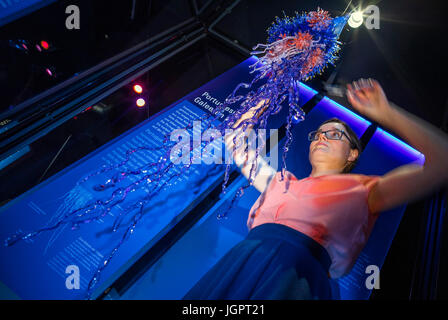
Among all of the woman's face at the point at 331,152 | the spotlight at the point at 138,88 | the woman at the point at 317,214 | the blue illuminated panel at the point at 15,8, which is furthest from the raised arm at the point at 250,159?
the blue illuminated panel at the point at 15,8

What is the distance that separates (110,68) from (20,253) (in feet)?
5.39

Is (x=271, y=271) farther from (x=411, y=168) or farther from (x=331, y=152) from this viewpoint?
(x=411, y=168)

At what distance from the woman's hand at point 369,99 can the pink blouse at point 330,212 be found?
2.45 ft

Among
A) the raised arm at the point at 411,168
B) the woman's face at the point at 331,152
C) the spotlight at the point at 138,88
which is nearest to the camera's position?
the raised arm at the point at 411,168

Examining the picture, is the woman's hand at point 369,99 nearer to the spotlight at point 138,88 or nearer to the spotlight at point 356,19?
the spotlight at point 356,19

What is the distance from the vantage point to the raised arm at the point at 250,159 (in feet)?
6.08

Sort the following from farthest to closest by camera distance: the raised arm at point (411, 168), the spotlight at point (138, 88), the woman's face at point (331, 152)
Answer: the spotlight at point (138, 88), the woman's face at point (331, 152), the raised arm at point (411, 168)

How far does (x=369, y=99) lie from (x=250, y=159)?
1247 mm

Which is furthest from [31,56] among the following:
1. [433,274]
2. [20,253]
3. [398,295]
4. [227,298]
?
[433,274]

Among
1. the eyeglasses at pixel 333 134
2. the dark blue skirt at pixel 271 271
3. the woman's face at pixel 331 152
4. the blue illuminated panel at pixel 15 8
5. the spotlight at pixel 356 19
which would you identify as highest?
the spotlight at pixel 356 19

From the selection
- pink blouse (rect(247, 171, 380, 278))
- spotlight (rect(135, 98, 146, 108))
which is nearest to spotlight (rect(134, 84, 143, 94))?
spotlight (rect(135, 98, 146, 108))

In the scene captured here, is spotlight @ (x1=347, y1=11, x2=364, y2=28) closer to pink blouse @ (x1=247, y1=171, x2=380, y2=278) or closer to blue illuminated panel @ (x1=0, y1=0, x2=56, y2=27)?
pink blouse @ (x1=247, y1=171, x2=380, y2=278)

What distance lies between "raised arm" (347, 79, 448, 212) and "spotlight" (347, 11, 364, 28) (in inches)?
29.7

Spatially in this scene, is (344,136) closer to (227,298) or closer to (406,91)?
(406,91)
